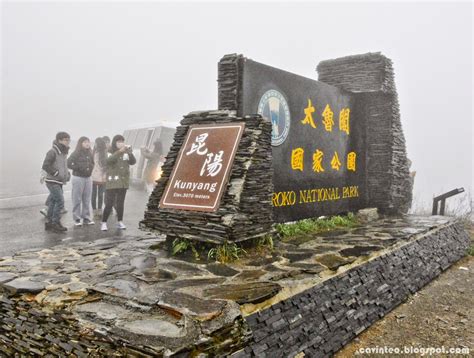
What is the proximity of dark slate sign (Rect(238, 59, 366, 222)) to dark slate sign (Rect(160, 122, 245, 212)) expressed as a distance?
55cm

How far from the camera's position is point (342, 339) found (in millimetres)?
4465

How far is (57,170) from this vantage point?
815cm

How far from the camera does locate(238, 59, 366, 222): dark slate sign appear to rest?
670 cm

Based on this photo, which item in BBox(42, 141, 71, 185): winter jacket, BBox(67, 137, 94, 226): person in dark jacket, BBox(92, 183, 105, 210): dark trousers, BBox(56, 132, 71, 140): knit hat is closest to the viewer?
BBox(42, 141, 71, 185): winter jacket

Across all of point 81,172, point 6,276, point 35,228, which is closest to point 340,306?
point 6,276

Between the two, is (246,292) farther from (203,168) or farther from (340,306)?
(203,168)

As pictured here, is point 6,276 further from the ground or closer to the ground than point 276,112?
closer to the ground

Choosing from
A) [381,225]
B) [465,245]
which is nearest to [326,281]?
[381,225]

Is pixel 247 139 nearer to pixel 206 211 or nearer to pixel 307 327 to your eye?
pixel 206 211

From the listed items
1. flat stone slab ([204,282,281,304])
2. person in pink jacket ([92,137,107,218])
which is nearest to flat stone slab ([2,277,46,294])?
flat stone slab ([204,282,281,304])

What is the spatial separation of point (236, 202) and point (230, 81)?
1.96m

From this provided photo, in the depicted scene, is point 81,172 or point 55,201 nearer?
point 55,201

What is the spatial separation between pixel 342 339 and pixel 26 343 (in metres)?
3.10

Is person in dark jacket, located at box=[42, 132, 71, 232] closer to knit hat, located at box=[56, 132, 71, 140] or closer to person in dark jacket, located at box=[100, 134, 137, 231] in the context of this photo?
knit hat, located at box=[56, 132, 71, 140]
